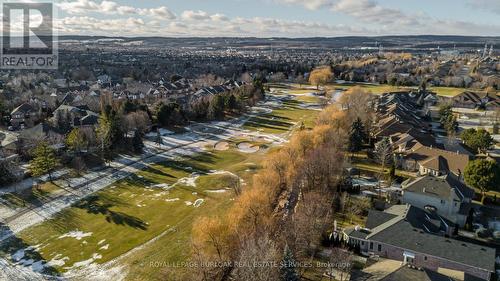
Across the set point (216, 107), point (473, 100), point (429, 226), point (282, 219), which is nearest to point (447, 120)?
point (473, 100)

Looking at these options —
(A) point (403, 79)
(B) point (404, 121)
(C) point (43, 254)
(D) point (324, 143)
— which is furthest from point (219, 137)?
(A) point (403, 79)

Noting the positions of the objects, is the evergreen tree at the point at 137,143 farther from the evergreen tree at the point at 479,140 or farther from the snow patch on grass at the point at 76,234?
the evergreen tree at the point at 479,140

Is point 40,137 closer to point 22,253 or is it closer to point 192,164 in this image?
point 192,164

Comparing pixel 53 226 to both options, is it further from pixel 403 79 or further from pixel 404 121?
pixel 403 79

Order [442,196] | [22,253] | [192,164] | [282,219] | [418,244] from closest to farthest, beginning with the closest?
[418,244] → [282,219] → [22,253] → [442,196] → [192,164]

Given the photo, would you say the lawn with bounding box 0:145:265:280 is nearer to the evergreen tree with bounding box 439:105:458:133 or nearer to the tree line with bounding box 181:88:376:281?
the tree line with bounding box 181:88:376:281

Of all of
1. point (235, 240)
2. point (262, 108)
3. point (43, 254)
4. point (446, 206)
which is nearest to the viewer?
point (235, 240)
